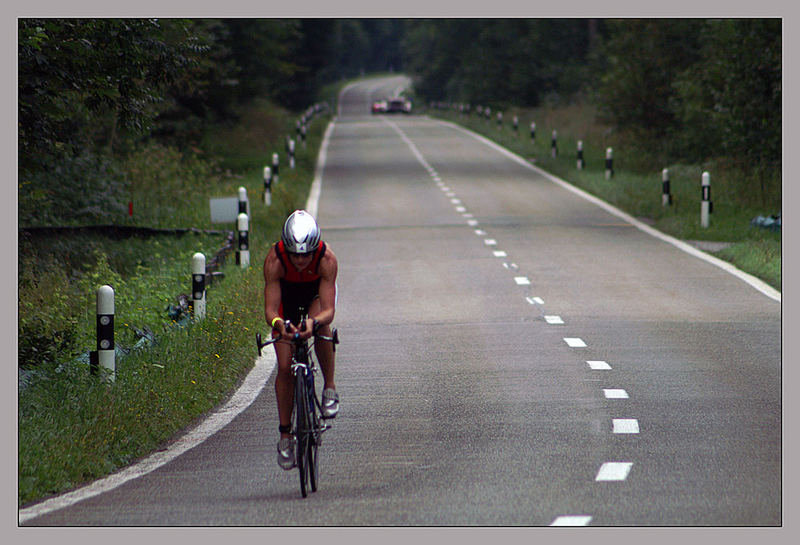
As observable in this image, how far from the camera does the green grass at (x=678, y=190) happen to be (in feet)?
67.4

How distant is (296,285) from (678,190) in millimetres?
22758

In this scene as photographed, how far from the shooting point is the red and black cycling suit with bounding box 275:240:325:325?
8078 millimetres

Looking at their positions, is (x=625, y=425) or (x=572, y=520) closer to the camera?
(x=572, y=520)

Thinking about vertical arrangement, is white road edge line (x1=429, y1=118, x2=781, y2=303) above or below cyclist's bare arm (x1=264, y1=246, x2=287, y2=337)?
below

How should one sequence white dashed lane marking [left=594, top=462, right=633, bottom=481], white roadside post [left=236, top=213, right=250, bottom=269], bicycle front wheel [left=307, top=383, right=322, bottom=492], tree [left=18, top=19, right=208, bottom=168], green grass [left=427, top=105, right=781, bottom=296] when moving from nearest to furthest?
1. bicycle front wheel [left=307, top=383, right=322, bottom=492]
2. white dashed lane marking [left=594, top=462, right=633, bottom=481]
3. tree [left=18, top=19, right=208, bottom=168]
4. white roadside post [left=236, top=213, right=250, bottom=269]
5. green grass [left=427, top=105, right=781, bottom=296]

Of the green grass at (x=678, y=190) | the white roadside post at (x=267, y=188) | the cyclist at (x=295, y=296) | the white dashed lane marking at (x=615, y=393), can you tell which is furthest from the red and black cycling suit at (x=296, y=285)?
the white roadside post at (x=267, y=188)

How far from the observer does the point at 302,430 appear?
25.4 feet

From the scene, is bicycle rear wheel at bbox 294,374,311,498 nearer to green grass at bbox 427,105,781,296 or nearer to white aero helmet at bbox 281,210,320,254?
white aero helmet at bbox 281,210,320,254

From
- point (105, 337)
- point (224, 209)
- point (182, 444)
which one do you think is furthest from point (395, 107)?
point (182, 444)

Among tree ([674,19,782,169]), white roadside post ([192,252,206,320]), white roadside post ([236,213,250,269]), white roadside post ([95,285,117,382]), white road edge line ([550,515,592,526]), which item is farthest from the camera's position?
tree ([674,19,782,169])

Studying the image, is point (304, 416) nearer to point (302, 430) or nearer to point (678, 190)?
point (302, 430)

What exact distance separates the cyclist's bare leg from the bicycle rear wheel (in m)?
0.16

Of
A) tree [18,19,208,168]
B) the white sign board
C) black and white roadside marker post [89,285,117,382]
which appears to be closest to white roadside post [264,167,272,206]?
the white sign board

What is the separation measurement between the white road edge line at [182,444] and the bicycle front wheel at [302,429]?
130 centimetres
